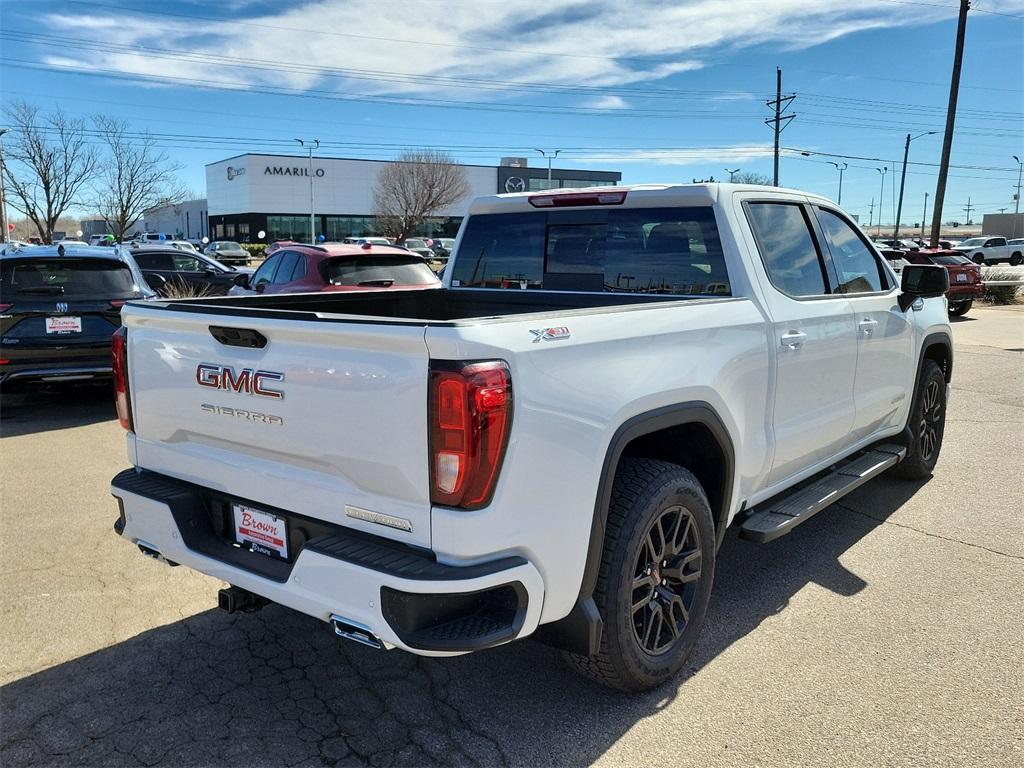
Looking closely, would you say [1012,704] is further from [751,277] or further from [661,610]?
[751,277]

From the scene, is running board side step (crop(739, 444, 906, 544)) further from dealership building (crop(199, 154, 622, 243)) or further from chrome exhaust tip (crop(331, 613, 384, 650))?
dealership building (crop(199, 154, 622, 243))

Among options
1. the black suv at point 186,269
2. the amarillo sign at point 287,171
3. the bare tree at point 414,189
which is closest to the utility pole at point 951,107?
the black suv at point 186,269

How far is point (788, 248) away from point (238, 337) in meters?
2.76

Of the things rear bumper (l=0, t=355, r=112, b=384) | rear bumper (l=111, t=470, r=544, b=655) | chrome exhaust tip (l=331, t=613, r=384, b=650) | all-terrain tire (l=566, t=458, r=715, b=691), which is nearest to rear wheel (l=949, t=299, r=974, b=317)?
rear bumper (l=0, t=355, r=112, b=384)

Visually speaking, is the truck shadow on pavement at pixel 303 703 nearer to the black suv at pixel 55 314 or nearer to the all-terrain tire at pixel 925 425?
the all-terrain tire at pixel 925 425

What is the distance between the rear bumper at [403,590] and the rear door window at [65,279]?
637cm

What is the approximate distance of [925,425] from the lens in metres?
5.77

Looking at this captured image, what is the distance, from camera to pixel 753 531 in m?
3.51

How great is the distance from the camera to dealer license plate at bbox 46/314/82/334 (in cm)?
778

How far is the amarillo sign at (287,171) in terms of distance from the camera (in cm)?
7644

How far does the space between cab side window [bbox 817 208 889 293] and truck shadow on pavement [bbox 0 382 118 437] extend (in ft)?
22.4

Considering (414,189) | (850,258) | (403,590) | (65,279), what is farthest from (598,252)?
(414,189)

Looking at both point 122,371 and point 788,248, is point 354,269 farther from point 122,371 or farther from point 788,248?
point 788,248

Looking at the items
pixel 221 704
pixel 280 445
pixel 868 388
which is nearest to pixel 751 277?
pixel 868 388
